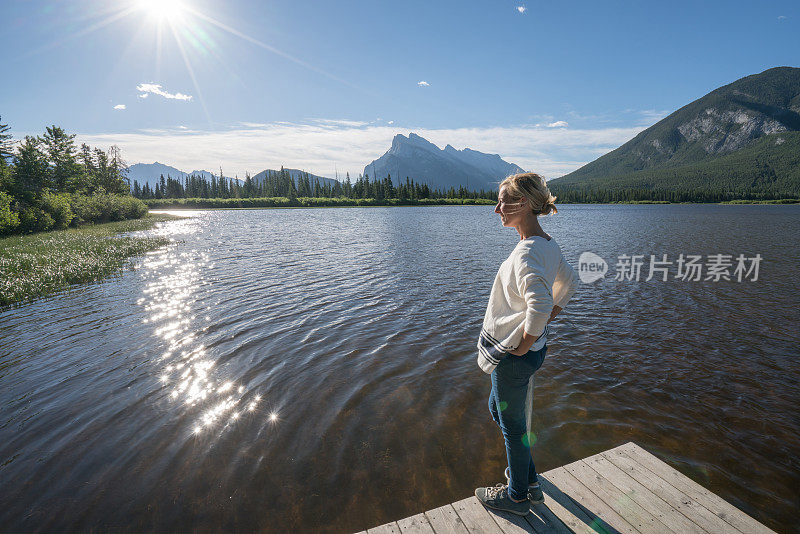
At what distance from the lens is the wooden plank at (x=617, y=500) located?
3715 mm

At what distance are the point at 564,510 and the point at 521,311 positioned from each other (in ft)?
8.45

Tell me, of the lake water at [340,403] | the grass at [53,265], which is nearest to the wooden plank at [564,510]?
the lake water at [340,403]

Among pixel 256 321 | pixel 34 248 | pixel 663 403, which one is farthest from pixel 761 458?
pixel 34 248

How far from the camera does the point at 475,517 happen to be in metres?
3.98

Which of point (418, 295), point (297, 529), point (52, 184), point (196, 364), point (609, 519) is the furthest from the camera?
point (52, 184)

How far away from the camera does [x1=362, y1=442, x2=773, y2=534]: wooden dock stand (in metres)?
3.72

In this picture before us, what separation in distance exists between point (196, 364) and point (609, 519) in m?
9.19

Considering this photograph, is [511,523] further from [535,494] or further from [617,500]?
[617,500]

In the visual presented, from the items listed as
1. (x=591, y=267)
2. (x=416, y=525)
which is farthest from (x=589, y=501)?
(x=591, y=267)

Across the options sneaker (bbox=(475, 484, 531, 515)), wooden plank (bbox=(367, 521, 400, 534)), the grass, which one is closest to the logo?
sneaker (bbox=(475, 484, 531, 515))

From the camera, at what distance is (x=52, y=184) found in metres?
56.6

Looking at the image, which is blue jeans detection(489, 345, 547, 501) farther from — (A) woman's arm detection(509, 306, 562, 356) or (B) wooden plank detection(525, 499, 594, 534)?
(B) wooden plank detection(525, 499, 594, 534)

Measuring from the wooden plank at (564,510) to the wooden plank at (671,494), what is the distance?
1045 mm

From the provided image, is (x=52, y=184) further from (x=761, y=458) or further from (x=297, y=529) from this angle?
(x=761, y=458)
